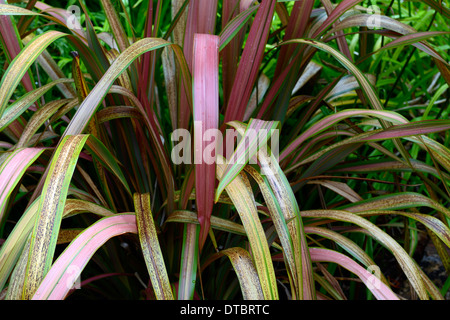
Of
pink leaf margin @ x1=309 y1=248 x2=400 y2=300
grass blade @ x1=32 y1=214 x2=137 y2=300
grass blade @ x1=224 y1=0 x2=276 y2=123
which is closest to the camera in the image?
grass blade @ x1=32 y1=214 x2=137 y2=300

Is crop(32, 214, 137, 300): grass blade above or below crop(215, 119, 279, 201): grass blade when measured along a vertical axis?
below

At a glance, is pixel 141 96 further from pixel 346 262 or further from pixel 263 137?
pixel 346 262

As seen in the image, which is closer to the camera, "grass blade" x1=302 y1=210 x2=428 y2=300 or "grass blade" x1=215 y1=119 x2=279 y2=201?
"grass blade" x1=215 y1=119 x2=279 y2=201

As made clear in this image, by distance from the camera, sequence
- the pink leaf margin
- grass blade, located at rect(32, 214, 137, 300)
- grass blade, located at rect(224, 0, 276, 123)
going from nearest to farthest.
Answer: grass blade, located at rect(32, 214, 137, 300), the pink leaf margin, grass blade, located at rect(224, 0, 276, 123)

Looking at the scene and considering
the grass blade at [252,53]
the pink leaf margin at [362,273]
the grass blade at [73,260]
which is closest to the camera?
the grass blade at [73,260]

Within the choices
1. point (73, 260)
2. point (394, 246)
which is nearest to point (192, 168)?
point (73, 260)

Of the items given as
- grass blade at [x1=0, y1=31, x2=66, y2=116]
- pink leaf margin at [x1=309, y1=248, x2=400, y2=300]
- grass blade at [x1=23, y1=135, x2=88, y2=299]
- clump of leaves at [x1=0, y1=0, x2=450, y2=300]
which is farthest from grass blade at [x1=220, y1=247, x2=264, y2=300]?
grass blade at [x1=0, y1=31, x2=66, y2=116]

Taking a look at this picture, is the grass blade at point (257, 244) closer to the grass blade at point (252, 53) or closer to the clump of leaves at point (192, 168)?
the clump of leaves at point (192, 168)

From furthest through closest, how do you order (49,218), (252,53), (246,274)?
1. (252,53)
2. (246,274)
3. (49,218)

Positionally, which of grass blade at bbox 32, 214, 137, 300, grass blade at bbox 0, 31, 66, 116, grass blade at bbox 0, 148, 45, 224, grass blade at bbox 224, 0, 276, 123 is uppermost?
grass blade at bbox 224, 0, 276, 123

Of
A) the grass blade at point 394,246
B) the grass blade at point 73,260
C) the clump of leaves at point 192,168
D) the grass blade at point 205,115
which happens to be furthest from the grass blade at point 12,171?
the grass blade at point 394,246

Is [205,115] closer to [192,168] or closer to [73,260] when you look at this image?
[192,168]

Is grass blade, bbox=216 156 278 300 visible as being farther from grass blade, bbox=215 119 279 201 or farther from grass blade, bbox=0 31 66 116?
grass blade, bbox=0 31 66 116

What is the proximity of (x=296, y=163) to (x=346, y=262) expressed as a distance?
0.24 m
